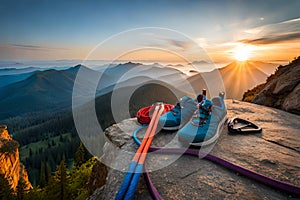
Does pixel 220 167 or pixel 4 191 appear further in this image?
pixel 4 191

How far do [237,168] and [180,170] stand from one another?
82 centimetres

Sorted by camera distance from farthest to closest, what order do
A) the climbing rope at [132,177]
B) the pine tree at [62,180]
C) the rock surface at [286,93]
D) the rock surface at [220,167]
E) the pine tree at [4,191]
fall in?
the pine tree at [4,191] < the pine tree at [62,180] < the rock surface at [286,93] < the rock surface at [220,167] < the climbing rope at [132,177]

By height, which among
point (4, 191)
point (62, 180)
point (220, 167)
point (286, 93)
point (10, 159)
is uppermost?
point (286, 93)

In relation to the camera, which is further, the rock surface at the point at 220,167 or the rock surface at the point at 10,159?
the rock surface at the point at 10,159

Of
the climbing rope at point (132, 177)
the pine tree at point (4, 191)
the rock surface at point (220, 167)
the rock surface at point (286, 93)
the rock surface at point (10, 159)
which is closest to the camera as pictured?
the climbing rope at point (132, 177)

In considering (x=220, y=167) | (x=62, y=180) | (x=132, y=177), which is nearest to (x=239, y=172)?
(x=220, y=167)

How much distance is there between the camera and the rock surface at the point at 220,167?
2039 mm

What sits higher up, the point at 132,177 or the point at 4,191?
the point at 132,177

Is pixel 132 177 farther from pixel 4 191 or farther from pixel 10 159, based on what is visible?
pixel 10 159

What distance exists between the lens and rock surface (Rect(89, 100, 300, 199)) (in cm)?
204

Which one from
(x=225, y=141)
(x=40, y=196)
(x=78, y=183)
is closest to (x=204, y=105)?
(x=225, y=141)

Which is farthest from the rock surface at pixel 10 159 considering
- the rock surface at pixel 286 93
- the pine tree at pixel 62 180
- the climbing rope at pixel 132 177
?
the rock surface at pixel 286 93

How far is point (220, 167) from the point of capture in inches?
100

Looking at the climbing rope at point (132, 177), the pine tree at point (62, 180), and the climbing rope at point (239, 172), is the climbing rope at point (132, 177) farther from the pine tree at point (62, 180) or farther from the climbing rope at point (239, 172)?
the pine tree at point (62, 180)
